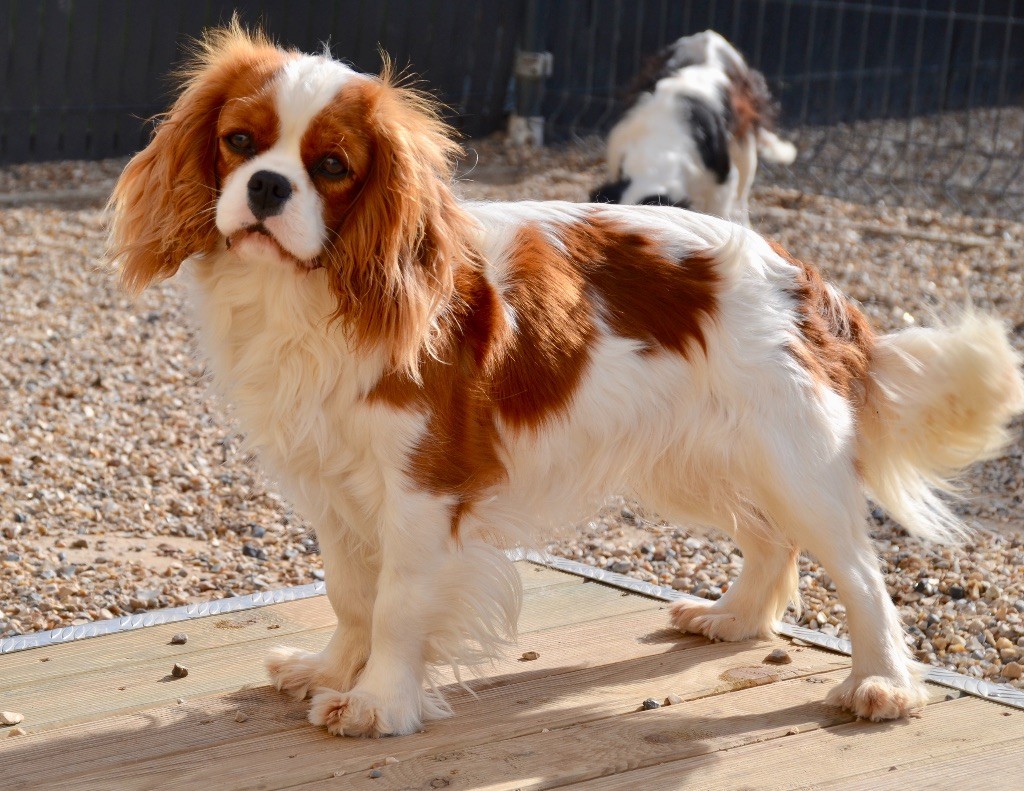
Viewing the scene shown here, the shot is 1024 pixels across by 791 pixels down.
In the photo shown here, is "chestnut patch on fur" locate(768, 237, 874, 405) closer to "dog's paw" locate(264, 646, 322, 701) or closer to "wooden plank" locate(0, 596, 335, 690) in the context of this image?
"dog's paw" locate(264, 646, 322, 701)

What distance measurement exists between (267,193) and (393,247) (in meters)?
0.23

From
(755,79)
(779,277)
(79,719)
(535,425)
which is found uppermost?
(755,79)

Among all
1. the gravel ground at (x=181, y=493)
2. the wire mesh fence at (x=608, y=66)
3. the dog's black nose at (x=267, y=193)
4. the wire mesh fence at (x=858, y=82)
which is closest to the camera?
the dog's black nose at (x=267, y=193)

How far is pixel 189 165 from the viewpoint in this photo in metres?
2.49

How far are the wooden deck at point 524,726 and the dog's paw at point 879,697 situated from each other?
0.03m

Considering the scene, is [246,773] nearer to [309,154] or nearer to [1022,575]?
[309,154]

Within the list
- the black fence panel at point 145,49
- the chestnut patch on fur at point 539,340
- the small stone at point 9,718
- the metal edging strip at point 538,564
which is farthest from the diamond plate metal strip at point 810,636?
the black fence panel at point 145,49

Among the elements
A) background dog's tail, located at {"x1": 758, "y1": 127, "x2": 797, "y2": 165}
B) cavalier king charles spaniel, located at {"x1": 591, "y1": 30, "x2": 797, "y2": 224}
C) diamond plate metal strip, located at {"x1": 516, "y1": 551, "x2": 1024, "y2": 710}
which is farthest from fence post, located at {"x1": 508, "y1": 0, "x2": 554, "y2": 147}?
diamond plate metal strip, located at {"x1": 516, "y1": 551, "x2": 1024, "y2": 710}

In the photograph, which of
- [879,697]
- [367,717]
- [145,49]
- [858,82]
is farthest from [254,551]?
[858,82]

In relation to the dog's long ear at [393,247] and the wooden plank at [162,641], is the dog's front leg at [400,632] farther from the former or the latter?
the wooden plank at [162,641]

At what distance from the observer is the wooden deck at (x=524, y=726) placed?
2.43 metres

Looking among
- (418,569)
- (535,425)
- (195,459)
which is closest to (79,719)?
(418,569)

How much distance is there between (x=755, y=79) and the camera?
24.5ft

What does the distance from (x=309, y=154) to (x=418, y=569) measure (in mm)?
780
